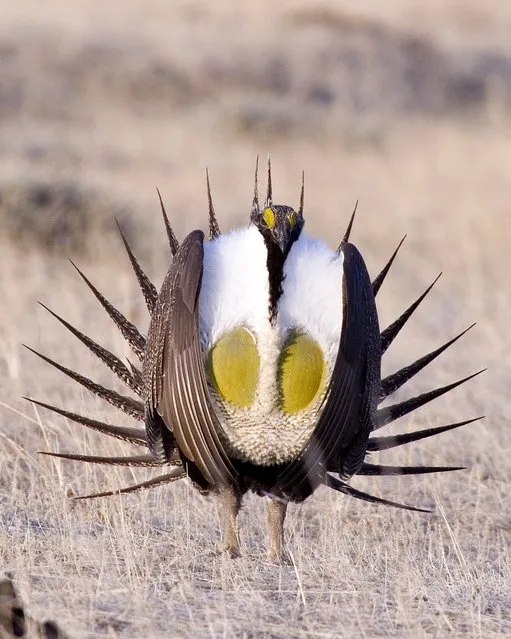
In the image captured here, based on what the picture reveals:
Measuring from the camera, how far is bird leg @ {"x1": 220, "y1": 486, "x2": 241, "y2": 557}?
10.6 ft

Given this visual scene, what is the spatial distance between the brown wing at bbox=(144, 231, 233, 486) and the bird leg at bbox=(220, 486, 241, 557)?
11 centimetres

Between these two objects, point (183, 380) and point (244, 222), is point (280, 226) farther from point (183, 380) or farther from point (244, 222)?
point (244, 222)

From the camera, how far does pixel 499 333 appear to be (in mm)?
6766

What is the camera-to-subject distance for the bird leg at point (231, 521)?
322cm

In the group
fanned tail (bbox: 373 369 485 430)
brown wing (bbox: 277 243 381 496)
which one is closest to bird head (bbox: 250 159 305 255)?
brown wing (bbox: 277 243 381 496)

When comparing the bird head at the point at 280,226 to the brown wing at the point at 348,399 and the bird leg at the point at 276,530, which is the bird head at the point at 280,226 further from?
the bird leg at the point at 276,530

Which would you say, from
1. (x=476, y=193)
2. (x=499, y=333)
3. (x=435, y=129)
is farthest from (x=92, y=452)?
(x=435, y=129)

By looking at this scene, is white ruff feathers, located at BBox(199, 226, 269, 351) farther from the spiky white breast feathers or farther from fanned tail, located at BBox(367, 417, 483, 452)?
fanned tail, located at BBox(367, 417, 483, 452)

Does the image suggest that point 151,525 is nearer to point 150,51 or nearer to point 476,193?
point 476,193

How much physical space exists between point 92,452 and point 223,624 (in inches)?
70.7

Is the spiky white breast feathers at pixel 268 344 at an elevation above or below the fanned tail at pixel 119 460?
above

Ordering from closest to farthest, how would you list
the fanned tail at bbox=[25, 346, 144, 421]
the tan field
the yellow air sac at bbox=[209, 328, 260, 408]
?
the tan field < the yellow air sac at bbox=[209, 328, 260, 408] < the fanned tail at bbox=[25, 346, 144, 421]

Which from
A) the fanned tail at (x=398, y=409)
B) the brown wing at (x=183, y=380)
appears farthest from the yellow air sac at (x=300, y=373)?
the fanned tail at (x=398, y=409)

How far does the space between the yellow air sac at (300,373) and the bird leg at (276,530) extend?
325mm
